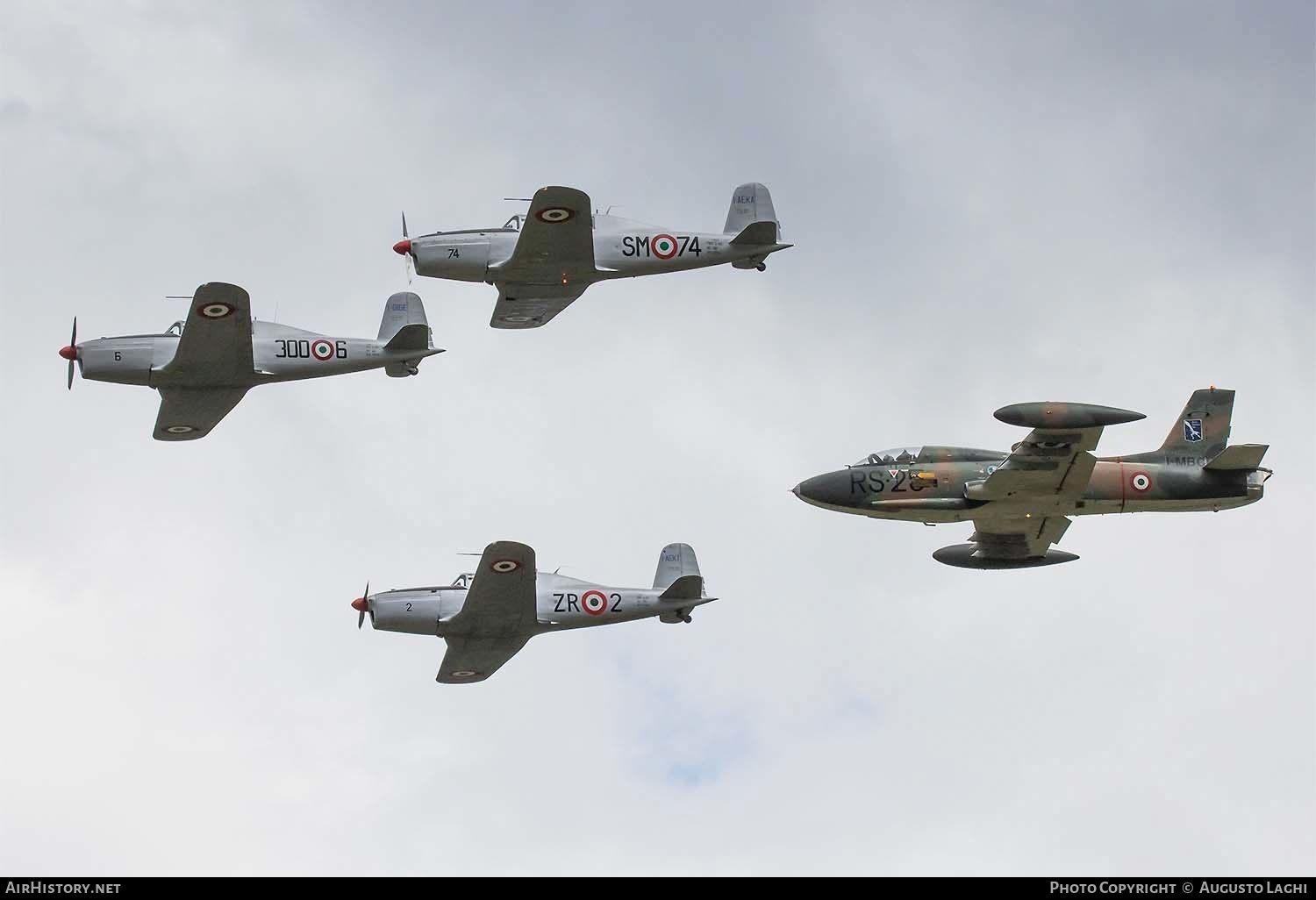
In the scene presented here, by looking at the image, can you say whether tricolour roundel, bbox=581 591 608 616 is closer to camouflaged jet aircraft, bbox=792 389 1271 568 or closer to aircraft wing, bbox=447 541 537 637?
aircraft wing, bbox=447 541 537 637

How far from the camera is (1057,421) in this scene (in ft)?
184

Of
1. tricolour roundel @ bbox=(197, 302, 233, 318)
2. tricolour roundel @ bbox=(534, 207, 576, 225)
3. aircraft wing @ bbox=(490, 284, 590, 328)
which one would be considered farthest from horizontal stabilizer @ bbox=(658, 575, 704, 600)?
tricolour roundel @ bbox=(197, 302, 233, 318)

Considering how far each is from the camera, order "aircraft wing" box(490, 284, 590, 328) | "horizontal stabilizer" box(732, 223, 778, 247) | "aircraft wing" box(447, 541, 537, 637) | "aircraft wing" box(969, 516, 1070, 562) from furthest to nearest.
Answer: "aircraft wing" box(969, 516, 1070, 562)
"horizontal stabilizer" box(732, 223, 778, 247)
"aircraft wing" box(490, 284, 590, 328)
"aircraft wing" box(447, 541, 537, 637)

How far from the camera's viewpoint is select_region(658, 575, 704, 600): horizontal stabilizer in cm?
5862

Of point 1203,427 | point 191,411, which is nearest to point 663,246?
point 191,411

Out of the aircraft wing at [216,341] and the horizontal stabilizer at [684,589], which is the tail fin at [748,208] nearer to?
the horizontal stabilizer at [684,589]

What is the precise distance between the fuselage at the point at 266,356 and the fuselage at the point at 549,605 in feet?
21.6

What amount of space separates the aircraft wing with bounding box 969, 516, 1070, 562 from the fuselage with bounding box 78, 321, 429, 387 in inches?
720

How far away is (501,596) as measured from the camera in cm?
5709

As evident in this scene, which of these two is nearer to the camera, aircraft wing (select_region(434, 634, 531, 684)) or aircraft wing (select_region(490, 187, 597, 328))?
aircraft wing (select_region(490, 187, 597, 328))

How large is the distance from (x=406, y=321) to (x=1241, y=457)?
81.1ft

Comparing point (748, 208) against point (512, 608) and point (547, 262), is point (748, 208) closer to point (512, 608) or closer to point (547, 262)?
point (547, 262)
